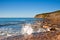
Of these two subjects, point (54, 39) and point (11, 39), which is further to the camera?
point (11, 39)

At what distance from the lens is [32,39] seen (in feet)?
40.3

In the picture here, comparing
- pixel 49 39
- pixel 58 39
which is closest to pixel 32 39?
pixel 49 39

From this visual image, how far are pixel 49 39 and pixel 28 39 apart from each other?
1.80 metres

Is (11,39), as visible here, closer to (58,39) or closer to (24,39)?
(24,39)

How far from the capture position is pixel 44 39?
12414 millimetres

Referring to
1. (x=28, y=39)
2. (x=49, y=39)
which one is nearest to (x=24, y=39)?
(x=28, y=39)

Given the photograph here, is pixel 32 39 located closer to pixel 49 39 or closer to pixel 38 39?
pixel 38 39

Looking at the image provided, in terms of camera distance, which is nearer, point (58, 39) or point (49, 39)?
point (58, 39)

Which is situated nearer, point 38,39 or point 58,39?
point 58,39

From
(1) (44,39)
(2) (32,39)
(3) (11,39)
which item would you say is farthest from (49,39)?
(3) (11,39)

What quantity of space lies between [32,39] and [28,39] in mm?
353

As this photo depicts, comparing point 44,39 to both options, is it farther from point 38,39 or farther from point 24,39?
point 24,39

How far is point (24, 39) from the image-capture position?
12.3m

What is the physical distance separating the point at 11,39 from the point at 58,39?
4157mm
